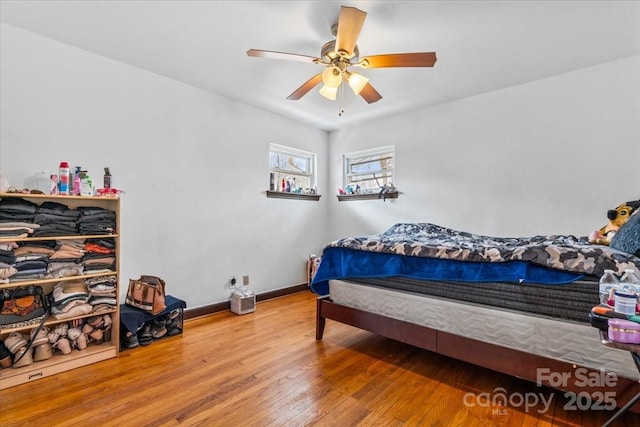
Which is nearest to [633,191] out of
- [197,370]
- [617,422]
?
[617,422]

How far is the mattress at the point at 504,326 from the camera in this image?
1.47 metres

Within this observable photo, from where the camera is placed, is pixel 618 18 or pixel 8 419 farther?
pixel 618 18

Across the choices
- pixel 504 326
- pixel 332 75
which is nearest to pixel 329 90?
pixel 332 75

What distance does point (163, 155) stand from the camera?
2.97 m

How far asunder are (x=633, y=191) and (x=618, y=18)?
1378 mm

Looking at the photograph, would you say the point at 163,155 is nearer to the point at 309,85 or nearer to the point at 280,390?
the point at 309,85

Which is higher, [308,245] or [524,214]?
[524,214]

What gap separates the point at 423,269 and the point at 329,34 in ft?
6.00

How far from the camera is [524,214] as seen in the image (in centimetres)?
308

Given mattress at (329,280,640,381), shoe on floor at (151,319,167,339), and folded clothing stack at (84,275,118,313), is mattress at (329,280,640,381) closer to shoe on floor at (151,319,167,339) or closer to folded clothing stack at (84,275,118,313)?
shoe on floor at (151,319,167,339)

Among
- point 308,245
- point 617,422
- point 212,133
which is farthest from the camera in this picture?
point 308,245

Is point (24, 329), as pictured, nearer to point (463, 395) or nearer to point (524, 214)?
point (463, 395)

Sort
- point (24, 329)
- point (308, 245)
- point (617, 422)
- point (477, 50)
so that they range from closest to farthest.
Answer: point (617, 422), point (24, 329), point (477, 50), point (308, 245)

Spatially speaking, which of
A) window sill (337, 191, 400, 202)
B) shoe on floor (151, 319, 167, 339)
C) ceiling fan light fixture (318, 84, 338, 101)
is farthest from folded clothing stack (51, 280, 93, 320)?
window sill (337, 191, 400, 202)
